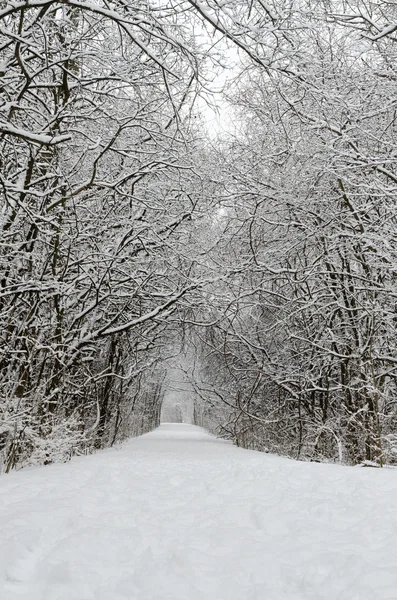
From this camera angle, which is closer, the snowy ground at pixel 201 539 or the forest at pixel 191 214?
the snowy ground at pixel 201 539

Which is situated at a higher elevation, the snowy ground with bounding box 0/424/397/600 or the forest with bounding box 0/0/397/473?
the forest with bounding box 0/0/397/473

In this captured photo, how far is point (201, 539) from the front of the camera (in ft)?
9.18

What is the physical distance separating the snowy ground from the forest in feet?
6.92

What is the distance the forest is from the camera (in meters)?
5.43

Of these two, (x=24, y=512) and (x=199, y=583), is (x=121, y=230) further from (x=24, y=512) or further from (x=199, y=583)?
(x=199, y=583)

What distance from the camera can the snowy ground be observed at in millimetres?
2141

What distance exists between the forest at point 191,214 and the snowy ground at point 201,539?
211 cm

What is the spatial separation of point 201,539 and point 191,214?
22.4ft

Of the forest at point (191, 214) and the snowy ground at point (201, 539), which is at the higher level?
the forest at point (191, 214)

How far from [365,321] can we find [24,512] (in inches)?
270

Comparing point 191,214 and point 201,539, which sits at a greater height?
point 191,214

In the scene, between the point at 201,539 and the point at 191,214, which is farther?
the point at 191,214

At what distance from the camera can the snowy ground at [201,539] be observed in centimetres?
214

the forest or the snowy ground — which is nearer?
the snowy ground
